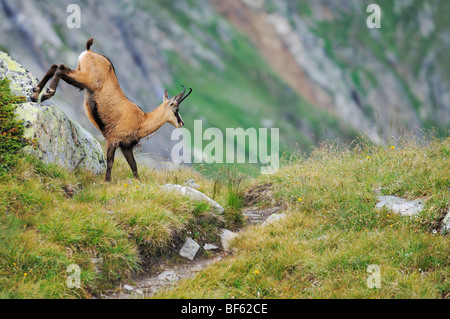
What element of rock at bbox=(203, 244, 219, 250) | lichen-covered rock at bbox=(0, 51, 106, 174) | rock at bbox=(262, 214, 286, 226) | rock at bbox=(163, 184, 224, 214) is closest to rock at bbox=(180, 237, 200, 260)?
rock at bbox=(203, 244, 219, 250)

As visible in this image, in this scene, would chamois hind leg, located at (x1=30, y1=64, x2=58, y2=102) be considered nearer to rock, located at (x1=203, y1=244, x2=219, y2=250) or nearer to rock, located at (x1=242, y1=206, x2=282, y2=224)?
rock, located at (x1=203, y1=244, x2=219, y2=250)

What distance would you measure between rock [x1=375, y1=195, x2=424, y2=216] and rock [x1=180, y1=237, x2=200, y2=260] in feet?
10.9

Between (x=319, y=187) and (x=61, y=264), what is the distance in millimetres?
5308

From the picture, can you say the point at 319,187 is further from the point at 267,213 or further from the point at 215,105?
the point at 215,105

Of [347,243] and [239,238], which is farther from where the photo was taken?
[239,238]

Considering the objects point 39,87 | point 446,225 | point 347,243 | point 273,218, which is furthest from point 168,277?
point 39,87

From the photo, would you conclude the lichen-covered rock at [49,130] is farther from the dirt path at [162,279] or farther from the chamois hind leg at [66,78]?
the dirt path at [162,279]

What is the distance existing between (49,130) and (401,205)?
659 cm

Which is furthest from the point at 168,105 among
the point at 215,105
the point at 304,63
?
the point at 304,63

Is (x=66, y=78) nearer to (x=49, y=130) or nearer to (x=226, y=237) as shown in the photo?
(x=49, y=130)

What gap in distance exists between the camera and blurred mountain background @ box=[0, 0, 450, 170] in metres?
106

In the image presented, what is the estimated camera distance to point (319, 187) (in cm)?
988

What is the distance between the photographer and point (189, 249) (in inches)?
326

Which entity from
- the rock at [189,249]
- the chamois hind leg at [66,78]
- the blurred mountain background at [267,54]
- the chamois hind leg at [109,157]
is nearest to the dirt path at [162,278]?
the rock at [189,249]
